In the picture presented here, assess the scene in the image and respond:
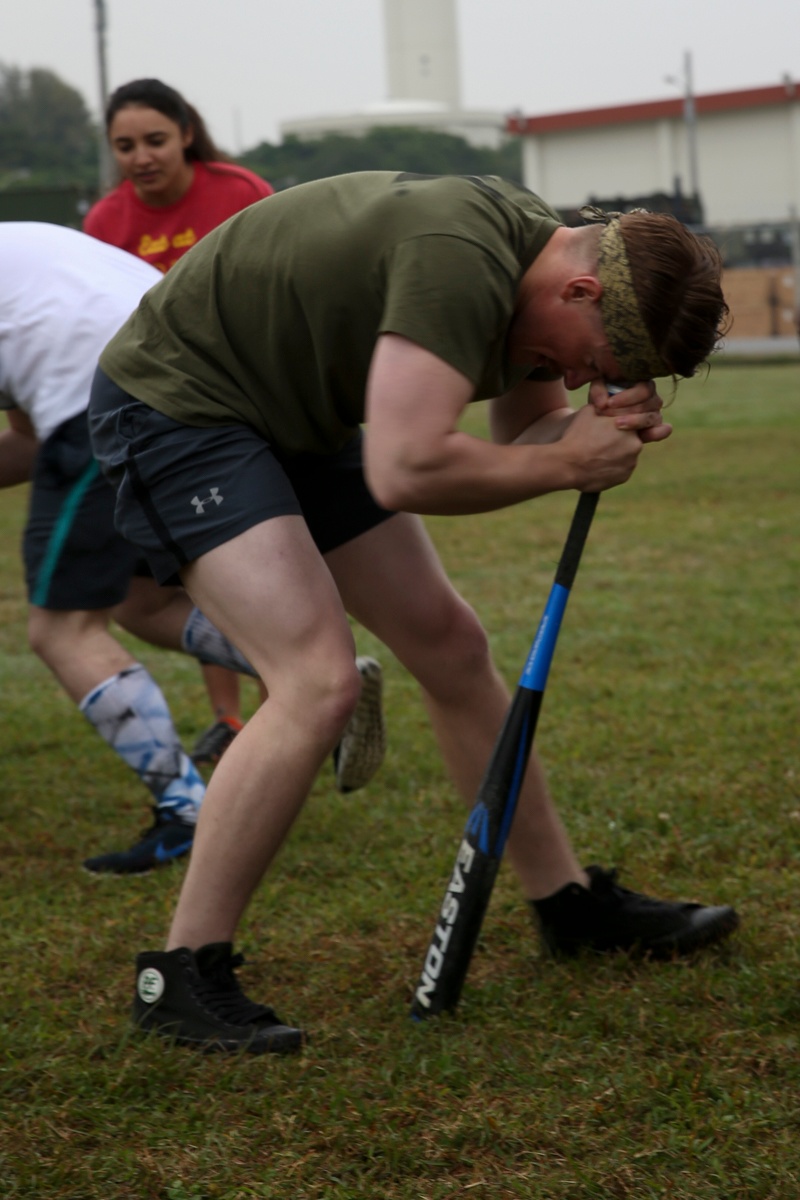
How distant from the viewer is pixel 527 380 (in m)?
2.92

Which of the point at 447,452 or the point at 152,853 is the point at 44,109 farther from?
the point at 447,452

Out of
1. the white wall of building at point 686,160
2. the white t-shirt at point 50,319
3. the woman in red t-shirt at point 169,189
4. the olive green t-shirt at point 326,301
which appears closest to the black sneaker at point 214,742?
the woman in red t-shirt at point 169,189

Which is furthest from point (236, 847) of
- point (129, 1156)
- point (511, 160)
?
point (511, 160)

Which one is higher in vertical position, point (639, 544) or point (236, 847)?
point (236, 847)

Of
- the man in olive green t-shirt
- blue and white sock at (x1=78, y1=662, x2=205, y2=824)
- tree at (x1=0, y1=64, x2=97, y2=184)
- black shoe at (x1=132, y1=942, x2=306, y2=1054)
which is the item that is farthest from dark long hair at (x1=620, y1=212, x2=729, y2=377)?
tree at (x1=0, y1=64, x2=97, y2=184)

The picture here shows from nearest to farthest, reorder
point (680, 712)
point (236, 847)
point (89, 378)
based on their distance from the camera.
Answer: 1. point (236, 847)
2. point (89, 378)
3. point (680, 712)

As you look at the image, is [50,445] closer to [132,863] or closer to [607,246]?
Answer: [132,863]

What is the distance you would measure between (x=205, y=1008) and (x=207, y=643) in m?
1.54

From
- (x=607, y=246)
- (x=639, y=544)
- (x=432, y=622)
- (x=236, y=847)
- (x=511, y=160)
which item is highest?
(x=511, y=160)

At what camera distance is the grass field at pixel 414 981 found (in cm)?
230

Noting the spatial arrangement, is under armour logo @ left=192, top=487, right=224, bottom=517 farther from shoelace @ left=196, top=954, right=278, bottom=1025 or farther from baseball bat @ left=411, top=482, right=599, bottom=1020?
shoelace @ left=196, top=954, right=278, bottom=1025

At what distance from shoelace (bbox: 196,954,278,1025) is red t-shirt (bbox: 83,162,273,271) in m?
2.76

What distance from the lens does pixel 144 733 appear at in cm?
373

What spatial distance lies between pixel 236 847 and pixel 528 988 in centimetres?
70
